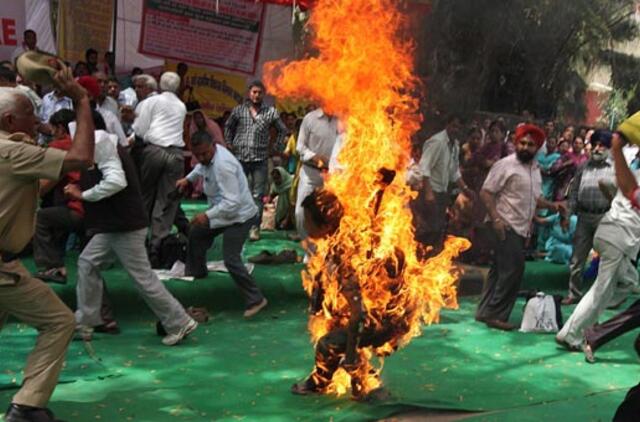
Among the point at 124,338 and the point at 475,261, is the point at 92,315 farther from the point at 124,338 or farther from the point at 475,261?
the point at 475,261

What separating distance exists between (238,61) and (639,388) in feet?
34.8

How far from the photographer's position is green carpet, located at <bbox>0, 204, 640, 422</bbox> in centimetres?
547

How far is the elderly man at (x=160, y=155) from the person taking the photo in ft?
29.6

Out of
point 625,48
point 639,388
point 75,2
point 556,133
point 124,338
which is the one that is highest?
point 625,48

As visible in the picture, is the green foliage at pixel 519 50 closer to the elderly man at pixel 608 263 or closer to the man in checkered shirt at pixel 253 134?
the man in checkered shirt at pixel 253 134

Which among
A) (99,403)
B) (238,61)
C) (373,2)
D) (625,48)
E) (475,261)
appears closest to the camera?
(99,403)

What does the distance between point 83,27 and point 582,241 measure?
8324 mm

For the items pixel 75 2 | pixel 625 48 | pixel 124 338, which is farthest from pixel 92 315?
pixel 625 48

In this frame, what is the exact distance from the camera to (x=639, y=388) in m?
4.61

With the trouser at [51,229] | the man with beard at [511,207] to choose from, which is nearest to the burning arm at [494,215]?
the man with beard at [511,207]

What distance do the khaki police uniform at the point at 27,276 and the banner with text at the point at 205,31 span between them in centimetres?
887

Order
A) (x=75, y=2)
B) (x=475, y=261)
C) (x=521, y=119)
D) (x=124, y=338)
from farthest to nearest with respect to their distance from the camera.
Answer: (x=521, y=119) → (x=75, y=2) → (x=475, y=261) → (x=124, y=338)

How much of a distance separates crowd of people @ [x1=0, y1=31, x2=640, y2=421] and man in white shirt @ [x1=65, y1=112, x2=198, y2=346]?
1 cm

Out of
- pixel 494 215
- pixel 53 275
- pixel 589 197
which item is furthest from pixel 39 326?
pixel 589 197
